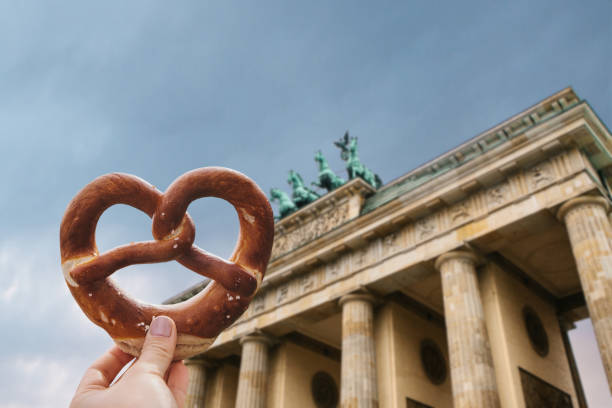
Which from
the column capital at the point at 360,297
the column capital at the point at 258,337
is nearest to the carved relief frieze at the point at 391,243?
the column capital at the point at 360,297

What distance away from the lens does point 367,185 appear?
21625mm

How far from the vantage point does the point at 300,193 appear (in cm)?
2525

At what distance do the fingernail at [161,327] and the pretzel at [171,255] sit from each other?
0.39 ft

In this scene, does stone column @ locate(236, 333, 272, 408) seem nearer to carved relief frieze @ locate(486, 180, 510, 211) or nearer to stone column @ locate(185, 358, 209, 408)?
stone column @ locate(185, 358, 209, 408)

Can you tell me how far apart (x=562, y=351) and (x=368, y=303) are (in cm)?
689

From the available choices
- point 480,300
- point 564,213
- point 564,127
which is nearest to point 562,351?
point 480,300

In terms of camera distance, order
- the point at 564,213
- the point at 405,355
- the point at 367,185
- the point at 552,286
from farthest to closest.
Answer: the point at 367,185 → the point at 552,286 → the point at 405,355 → the point at 564,213

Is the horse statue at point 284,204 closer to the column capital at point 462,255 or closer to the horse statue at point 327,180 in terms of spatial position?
the horse statue at point 327,180

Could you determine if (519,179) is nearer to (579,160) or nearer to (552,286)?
(579,160)

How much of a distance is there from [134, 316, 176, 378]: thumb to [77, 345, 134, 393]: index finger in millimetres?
253

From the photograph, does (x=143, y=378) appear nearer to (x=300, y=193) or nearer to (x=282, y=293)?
(x=282, y=293)

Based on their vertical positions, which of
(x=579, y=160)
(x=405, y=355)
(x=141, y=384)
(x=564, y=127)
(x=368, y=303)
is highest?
(x=564, y=127)

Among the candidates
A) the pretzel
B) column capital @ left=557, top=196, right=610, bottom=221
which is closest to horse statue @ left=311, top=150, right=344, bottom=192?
column capital @ left=557, top=196, right=610, bottom=221

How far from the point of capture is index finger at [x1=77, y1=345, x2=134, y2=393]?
8.80 ft
